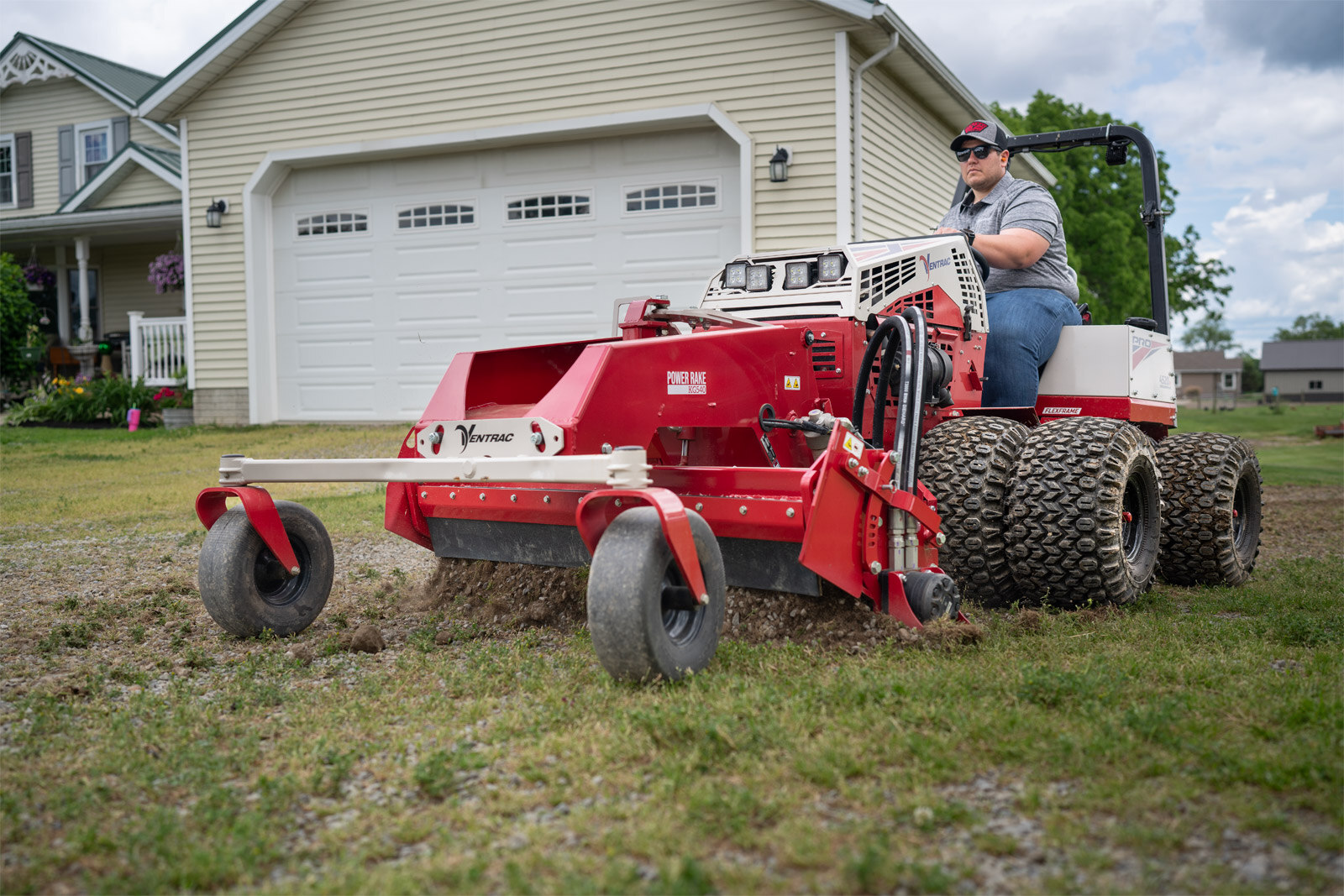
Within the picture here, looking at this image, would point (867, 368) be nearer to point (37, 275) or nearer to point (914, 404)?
point (914, 404)

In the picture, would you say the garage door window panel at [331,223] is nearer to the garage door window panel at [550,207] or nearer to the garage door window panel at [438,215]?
the garage door window panel at [438,215]

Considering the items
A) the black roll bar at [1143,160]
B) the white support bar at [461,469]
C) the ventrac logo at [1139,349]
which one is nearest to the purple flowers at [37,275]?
the white support bar at [461,469]

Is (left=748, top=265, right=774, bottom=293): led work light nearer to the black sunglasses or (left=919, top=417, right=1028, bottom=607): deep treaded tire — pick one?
(left=919, top=417, right=1028, bottom=607): deep treaded tire

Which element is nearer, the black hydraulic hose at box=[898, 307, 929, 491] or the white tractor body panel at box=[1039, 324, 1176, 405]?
the black hydraulic hose at box=[898, 307, 929, 491]

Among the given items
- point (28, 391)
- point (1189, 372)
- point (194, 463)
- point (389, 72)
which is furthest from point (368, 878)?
point (1189, 372)

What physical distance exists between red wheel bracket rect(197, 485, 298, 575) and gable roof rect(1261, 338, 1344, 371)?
97767 millimetres

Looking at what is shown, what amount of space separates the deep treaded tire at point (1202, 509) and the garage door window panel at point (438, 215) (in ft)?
30.8

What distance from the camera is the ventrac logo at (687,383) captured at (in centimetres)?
418

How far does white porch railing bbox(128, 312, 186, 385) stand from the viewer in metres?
16.7

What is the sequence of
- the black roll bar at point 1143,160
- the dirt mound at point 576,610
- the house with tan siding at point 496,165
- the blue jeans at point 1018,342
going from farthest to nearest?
the house with tan siding at point 496,165, the black roll bar at point 1143,160, the blue jeans at point 1018,342, the dirt mound at point 576,610

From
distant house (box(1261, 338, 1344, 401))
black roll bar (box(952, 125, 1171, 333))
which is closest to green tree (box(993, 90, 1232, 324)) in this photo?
Answer: black roll bar (box(952, 125, 1171, 333))

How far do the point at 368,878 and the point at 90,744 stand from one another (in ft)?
4.53

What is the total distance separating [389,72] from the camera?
13.6 m

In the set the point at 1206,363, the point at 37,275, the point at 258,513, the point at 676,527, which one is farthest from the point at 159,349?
the point at 1206,363
